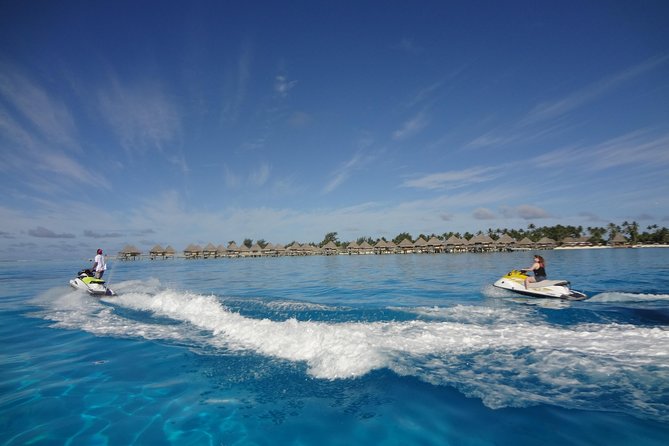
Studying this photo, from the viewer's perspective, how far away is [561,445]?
325cm

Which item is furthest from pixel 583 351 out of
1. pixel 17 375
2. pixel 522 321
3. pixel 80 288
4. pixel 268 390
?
pixel 80 288

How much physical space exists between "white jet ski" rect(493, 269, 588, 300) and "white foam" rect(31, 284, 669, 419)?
3.31 metres

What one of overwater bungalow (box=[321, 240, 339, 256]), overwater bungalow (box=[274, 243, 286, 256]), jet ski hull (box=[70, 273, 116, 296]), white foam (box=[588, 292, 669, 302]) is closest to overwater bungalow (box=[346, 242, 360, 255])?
overwater bungalow (box=[321, 240, 339, 256])

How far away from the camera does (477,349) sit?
5895mm

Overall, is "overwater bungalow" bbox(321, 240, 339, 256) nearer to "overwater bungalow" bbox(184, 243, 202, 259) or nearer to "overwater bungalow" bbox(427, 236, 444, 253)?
"overwater bungalow" bbox(427, 236, 444, 253)

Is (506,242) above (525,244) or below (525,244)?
above

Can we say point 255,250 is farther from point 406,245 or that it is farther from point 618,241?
point 618,241

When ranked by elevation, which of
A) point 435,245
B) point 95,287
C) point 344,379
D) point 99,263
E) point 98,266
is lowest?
point 344,379

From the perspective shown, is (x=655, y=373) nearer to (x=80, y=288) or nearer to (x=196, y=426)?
(x=196, y=426)

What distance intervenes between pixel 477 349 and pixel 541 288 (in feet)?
26.5

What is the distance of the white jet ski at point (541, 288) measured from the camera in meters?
11.4

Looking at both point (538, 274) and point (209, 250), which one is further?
point (209, 250)

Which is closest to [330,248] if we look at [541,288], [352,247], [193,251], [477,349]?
[352,247]

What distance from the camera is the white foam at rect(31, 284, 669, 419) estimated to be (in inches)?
173
